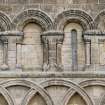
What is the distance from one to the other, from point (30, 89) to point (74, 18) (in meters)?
2.21

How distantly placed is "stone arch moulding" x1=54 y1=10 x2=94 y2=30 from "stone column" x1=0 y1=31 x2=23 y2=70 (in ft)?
3.45

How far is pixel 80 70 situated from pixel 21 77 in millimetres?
1562

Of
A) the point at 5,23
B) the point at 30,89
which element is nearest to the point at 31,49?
the point at 5,23

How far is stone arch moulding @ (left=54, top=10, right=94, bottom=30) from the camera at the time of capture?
34.3ft

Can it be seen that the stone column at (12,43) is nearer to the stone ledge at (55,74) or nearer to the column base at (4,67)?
the column base at (4,67)

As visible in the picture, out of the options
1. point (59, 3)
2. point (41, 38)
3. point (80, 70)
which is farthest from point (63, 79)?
point (59, 3)

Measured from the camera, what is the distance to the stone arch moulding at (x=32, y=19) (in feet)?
34.3

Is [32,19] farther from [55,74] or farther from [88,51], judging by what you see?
[88,51]

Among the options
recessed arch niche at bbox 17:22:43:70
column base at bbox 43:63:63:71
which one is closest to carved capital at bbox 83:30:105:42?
column base at bbox 43:63:63:71

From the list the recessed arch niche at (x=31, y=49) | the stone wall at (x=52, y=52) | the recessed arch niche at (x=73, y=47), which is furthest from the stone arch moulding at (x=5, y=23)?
the recessed arch niche at (x=73, y=47)

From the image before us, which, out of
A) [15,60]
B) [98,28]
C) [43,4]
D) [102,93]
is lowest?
[102,93]

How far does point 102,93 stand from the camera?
1024 centimetres

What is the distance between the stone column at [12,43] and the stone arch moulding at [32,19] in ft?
0.64

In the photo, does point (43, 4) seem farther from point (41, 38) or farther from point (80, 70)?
point (80, 70)
